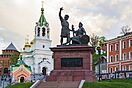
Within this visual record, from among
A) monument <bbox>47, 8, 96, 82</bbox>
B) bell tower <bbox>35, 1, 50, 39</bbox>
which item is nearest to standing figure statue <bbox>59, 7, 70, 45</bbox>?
monument <bbox>47, 8, 96, 82</bbox>

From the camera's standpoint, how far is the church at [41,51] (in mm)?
99625

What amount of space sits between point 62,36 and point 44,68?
6940 cm

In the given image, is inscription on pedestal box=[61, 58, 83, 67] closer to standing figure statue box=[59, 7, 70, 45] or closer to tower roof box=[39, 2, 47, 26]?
standing figure statue box=[59, 7, 70, 45]

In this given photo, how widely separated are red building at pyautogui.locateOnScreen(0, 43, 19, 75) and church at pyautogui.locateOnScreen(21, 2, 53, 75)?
1188 inches

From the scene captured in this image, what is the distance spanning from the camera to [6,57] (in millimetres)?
140625

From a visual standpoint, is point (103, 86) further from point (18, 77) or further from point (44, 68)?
point (44, 68)

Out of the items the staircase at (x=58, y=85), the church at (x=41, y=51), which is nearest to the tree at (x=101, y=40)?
the church at (x=41, y=51)

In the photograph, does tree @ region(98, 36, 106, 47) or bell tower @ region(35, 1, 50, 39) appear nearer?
tree @ region(98, 36, 106, 47)

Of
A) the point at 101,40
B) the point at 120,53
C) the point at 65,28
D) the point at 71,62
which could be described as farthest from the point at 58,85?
the point at 101,40

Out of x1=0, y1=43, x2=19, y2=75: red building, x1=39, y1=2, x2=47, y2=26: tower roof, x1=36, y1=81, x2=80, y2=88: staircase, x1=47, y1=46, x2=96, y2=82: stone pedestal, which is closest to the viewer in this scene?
x1=36, y1=81, x2=80, y2=88: staircase

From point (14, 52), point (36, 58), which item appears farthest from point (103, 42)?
point (14, 52)

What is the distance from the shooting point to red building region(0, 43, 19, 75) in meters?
135

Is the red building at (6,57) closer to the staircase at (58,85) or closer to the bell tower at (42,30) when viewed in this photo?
the bell tower at (42,30)

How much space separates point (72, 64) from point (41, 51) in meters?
73.9
